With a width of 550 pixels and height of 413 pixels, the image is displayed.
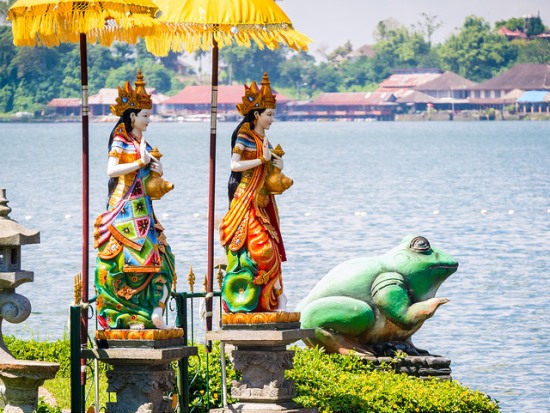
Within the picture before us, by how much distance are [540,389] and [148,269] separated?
7519 millimetres

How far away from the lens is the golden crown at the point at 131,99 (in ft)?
36.7

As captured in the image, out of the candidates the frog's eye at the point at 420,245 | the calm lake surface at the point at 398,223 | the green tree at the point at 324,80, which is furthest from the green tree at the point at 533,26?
the frog's eye at the point at 420,245

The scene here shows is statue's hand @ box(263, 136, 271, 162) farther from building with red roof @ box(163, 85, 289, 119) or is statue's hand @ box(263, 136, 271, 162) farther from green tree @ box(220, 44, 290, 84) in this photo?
green tree @ box(220, 44, 290, 84)

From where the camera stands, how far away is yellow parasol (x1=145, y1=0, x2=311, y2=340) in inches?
474

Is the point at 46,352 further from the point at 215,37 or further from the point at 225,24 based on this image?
the point at 225,24

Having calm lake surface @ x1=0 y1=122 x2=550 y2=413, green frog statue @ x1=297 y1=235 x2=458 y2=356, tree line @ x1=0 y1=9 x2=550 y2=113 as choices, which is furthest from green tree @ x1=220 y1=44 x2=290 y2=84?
green frog statue @ x1=297 y1=235 x2=458 y2=356

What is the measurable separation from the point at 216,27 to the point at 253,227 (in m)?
1.57

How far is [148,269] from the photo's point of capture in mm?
10844

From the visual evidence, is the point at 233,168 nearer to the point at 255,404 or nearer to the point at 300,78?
the point at 255,404

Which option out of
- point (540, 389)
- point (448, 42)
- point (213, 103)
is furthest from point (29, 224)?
point (448, 42)

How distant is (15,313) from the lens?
11375mm

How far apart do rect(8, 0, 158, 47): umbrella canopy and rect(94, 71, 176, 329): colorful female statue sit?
0.62m

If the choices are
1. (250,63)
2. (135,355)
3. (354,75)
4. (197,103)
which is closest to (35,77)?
(197,103)

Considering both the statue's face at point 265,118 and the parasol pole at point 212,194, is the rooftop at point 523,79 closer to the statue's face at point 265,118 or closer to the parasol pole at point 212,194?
the parasol pole at point 212,194
